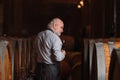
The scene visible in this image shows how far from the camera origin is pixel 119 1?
7.44 m

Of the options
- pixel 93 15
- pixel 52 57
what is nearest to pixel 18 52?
pixel 52 57

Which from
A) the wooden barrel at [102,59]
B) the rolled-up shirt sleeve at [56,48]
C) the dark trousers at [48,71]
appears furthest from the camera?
the dark trousers at [48,71]

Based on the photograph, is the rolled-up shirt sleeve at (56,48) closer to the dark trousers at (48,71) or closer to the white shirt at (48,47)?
the white shirt at (48,47)

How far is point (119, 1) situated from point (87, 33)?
288 cm

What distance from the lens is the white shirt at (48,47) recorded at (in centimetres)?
416

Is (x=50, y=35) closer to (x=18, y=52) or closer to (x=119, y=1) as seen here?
(x=18, y=52)

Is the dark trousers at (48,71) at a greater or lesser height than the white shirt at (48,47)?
lesser

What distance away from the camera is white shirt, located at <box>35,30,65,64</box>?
4.16 meters

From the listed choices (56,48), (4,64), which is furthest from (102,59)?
(4,64)

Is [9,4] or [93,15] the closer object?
[93,15]

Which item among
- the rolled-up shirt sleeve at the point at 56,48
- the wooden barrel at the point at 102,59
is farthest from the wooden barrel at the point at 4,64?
the wooden barrel at the point at 102,59

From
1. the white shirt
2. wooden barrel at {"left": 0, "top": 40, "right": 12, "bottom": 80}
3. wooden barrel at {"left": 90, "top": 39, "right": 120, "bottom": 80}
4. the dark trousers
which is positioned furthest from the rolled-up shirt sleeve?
wooden barrel at {"left": 0, "top": 40, "right": 12, "bottom": 80}

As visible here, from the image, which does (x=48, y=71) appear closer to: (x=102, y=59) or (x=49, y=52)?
(x=49, y=52)

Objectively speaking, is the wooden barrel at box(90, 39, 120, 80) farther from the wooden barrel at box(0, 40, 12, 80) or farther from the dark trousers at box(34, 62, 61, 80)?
the wooden barrel at box(0, 40, 12, 80)
